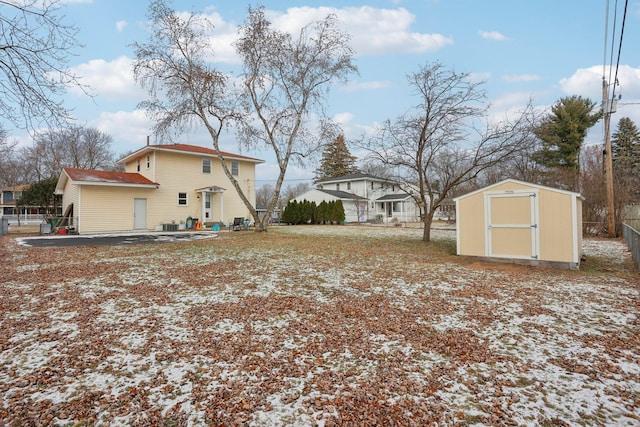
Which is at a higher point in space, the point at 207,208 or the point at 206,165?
the point at 206,165

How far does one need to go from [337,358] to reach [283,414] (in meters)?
1.01

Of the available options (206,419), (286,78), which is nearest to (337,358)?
(206,419)

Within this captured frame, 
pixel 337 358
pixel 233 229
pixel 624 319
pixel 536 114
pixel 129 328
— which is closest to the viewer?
pixel 337 358

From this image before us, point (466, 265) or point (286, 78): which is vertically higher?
point (286, 78)

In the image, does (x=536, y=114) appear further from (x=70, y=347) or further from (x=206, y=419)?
(x=70, y=347)

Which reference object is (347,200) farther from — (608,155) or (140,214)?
(608,155)

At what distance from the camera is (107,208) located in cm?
1847

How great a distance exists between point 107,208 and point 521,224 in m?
20.4

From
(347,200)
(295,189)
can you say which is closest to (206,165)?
(347,200)

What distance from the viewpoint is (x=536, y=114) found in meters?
A: 10.4

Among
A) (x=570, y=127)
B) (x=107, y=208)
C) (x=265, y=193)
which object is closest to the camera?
(x=107, y=208)

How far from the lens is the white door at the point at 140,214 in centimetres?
1953

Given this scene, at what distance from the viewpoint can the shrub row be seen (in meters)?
30.0

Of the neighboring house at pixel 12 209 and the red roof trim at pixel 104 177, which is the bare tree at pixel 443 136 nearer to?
the red roof trim at pixel 104 177
